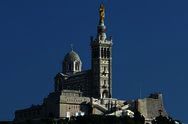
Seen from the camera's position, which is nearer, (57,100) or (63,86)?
(57,100)

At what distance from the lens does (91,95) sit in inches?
7303

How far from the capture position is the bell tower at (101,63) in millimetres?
185000

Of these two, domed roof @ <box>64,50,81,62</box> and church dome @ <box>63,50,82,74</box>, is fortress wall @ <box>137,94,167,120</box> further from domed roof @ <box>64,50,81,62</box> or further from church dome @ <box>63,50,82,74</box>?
domed roof @ <box>64,50,81,62</box>

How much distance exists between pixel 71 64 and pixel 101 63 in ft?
31.2

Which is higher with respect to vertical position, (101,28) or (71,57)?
(101,28)

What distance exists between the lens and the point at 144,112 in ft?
600

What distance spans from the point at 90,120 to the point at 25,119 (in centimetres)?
2243

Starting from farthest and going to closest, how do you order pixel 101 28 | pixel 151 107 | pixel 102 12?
1. pixel 102 12
2. pixel 101 28
3. pixel 151 107

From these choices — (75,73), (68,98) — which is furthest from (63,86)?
(68,98)

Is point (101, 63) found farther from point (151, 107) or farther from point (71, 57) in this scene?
point (151, 107)

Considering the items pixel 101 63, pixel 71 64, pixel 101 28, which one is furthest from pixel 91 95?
pixel 101 28

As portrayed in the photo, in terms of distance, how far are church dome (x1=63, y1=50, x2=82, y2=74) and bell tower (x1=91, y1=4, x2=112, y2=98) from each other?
5236mm

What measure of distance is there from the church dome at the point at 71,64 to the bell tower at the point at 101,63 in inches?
206

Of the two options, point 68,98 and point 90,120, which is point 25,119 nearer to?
point 68,98
